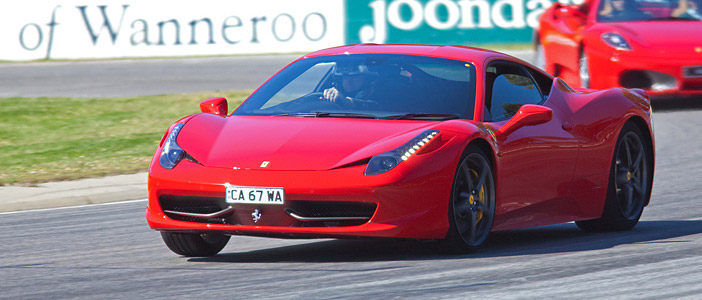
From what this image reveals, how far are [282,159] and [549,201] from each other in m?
1.82

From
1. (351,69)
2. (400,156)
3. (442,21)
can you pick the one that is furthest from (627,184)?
(442,21)

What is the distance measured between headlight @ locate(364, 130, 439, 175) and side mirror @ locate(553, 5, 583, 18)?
31.2 feet

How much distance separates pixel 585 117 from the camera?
320 inches

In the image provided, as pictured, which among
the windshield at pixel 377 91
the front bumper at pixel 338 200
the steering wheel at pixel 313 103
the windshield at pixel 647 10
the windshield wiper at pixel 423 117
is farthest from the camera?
the windshield at pixel 647 10

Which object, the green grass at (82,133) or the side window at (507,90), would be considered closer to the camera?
the side window at (507,90)

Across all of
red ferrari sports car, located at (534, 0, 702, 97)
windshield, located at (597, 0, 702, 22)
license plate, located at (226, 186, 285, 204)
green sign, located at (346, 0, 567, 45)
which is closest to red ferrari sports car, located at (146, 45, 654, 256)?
license plate, located at (226, 186, 285, 204)

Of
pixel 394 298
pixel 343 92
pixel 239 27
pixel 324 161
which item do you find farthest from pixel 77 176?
pixel 239 27

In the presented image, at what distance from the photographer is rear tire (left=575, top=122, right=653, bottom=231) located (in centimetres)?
835

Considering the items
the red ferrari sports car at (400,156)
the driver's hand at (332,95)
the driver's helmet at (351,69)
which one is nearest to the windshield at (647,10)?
the red ferrari sports car at (400,156)

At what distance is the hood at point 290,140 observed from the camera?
6.65 metres

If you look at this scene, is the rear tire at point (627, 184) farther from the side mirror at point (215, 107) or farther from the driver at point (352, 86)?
the side mirror at point (215, 107)

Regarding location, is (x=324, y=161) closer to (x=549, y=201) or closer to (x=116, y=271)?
(x=116, y=271)

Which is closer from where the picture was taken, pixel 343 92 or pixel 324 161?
pixel 324 161

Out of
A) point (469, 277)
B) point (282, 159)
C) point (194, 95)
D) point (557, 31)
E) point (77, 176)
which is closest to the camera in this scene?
point (469, 277)
